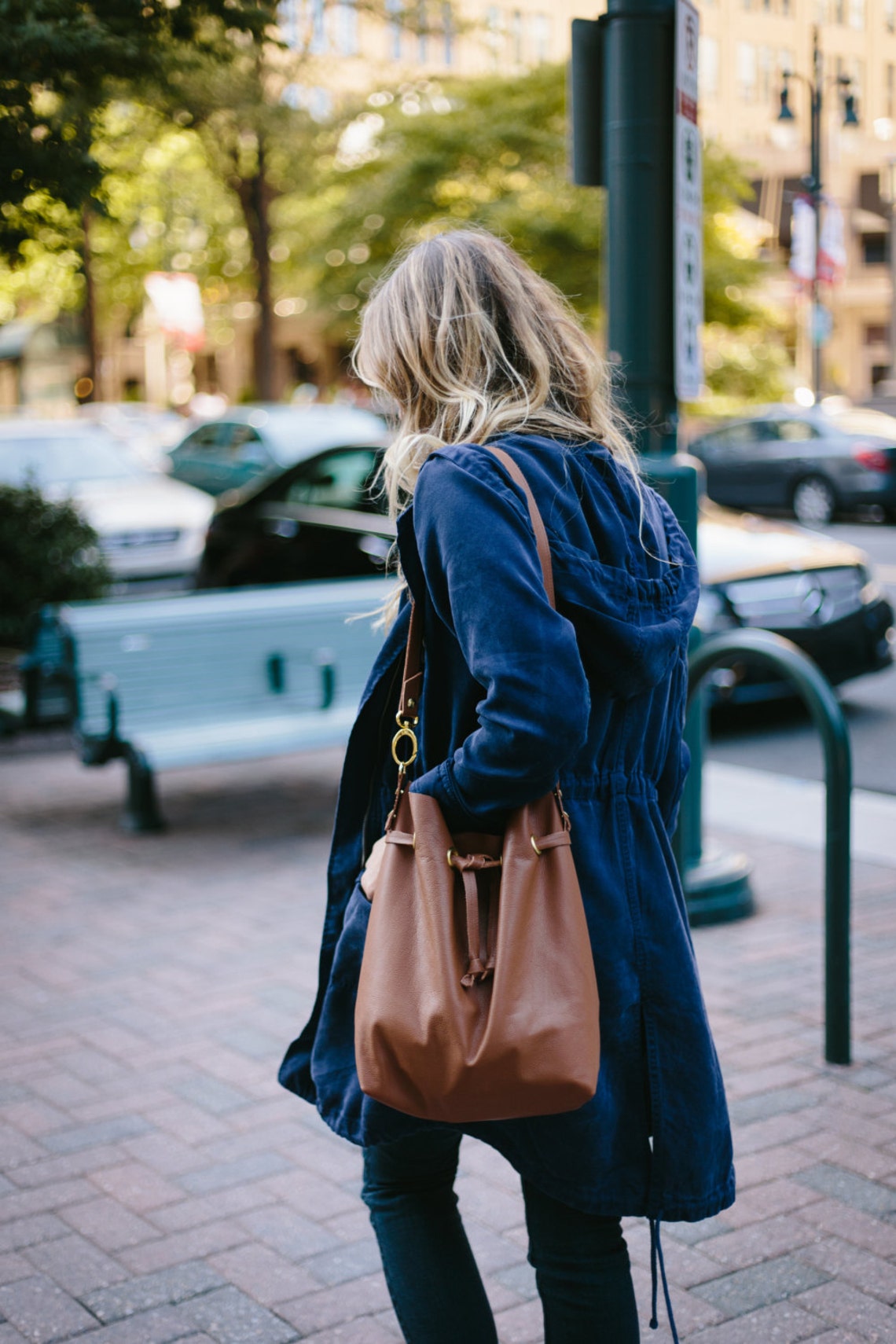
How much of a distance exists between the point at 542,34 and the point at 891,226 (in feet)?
70.5

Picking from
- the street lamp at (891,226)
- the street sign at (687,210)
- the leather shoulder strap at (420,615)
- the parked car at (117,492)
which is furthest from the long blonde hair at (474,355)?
the street lamp at (891,226)

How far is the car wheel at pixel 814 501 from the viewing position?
20094mm

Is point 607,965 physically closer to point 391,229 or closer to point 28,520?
point 28,520

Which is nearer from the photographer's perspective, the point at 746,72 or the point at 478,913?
the point at 478,913

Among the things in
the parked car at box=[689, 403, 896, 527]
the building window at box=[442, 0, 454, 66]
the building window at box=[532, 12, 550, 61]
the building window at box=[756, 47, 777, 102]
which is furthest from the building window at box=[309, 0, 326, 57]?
the building window at box=[532, 12, 550, 61]

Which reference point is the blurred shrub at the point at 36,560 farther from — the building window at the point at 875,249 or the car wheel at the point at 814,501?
the building window at the point at 875,249

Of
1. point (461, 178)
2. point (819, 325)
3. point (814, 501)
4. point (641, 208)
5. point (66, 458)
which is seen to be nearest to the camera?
point (641, 208)

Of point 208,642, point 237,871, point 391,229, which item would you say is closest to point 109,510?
point 208,642

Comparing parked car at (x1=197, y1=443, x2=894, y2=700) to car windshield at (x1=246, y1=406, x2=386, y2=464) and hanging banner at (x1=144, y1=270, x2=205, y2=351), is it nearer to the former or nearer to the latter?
car windshield at (x1=246, y1=406, x2=386, y2=464)

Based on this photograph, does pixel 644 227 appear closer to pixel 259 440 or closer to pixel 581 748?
pixel 581 748

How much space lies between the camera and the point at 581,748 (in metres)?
1.92

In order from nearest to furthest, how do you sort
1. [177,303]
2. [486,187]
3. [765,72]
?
[765,72], [177,303], [486,187]

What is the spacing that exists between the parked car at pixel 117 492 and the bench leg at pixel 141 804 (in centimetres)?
562

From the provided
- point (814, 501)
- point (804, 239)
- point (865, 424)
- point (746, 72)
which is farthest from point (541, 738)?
point (804, 239)
